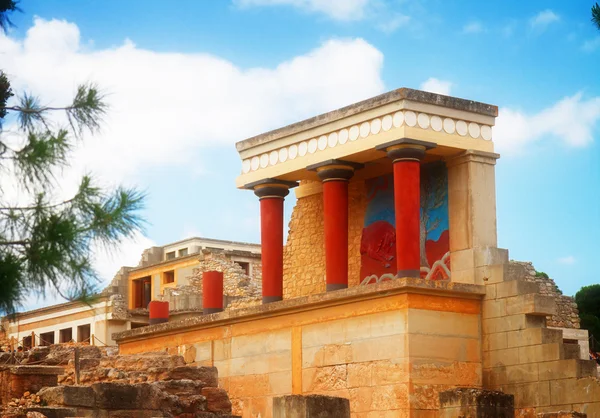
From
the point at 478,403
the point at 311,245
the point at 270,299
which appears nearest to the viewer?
the point at 478,403

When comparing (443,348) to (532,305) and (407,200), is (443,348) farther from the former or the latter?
(407,200)

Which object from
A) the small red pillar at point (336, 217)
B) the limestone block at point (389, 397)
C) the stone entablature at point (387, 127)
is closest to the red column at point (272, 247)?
the stone entablature at point (387, 127)

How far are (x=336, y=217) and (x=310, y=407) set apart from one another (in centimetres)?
752

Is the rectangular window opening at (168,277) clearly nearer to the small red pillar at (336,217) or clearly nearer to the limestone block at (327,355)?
the small red pillar at (336,217)

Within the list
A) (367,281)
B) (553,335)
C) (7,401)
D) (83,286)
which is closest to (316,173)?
(367,281)

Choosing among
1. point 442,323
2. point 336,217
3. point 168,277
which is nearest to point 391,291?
point 442,323

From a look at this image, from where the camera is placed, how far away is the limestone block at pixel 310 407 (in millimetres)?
14359

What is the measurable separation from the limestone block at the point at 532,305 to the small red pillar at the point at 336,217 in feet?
10.9

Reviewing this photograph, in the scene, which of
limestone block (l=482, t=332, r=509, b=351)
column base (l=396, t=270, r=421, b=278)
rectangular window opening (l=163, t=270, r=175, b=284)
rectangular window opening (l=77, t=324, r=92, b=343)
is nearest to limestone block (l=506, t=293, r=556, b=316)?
limestone block (l=482, t=332, r=509, b=351)

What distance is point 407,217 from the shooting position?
65.4 ft

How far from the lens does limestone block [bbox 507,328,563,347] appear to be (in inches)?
737

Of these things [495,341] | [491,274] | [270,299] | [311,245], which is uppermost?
[311,245]

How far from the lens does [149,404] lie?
17.0 m

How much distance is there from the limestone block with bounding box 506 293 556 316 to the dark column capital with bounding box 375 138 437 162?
296cm
